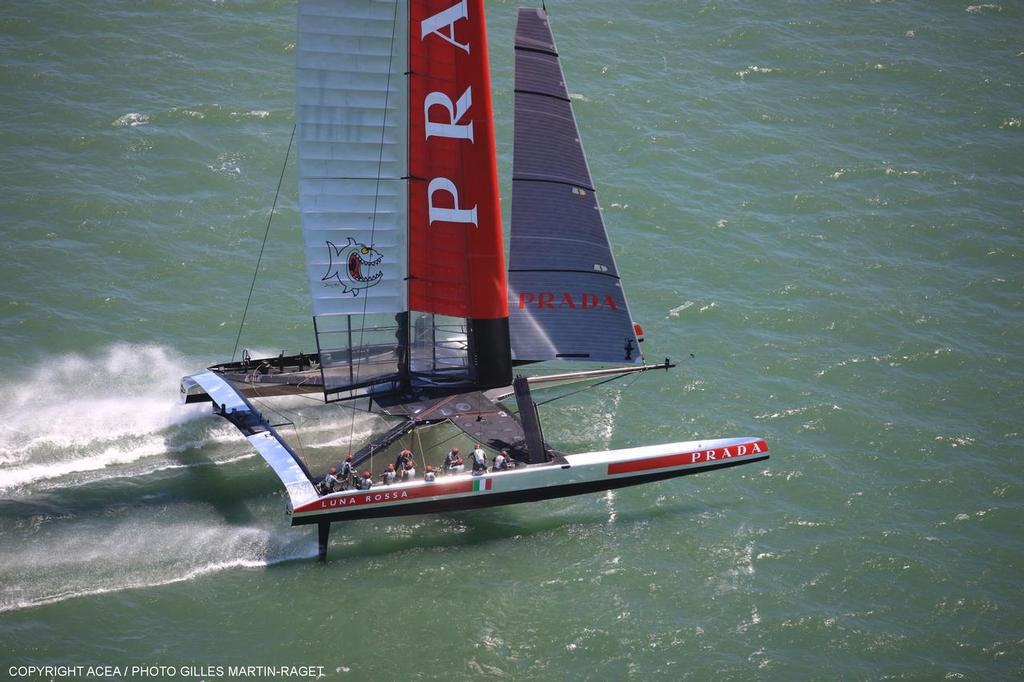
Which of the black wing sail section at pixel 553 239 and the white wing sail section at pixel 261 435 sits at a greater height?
the black wing sail section at pixel 553 239

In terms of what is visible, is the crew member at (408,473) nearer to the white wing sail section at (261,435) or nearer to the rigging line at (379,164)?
the rigging line at (379,164)

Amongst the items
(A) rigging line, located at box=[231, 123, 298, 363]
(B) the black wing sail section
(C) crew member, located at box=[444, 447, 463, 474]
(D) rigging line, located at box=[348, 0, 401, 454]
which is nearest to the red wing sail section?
(D) rigging line, located at box=[348, 0, 401, 454]

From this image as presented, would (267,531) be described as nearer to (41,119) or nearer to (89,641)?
(89,641)

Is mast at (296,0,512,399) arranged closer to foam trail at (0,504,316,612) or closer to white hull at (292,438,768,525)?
white hull at (292,438,768,525)

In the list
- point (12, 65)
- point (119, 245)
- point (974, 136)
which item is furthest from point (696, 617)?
point (12, 65)

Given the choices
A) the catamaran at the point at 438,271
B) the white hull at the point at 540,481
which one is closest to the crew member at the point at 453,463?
the catamaran at the point at 438,271

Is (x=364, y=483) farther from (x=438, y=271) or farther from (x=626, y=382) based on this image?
(x=626, y=382)

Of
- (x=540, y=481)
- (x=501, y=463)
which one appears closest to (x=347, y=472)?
(x=501, y=463)
